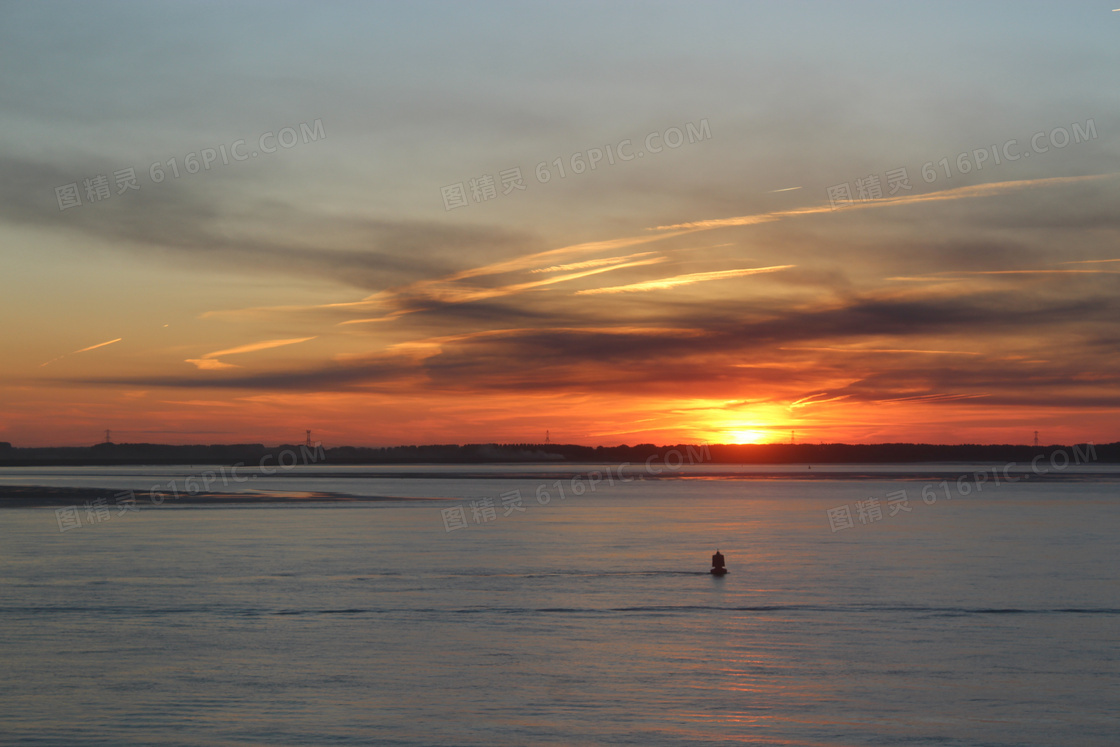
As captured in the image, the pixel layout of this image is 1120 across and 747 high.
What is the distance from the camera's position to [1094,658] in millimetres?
19109

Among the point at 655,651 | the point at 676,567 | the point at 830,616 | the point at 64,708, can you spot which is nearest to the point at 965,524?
the point at 676,567

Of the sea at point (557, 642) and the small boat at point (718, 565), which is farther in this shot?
the small boat at point (718, 565)

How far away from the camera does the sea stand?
1470 centimetres

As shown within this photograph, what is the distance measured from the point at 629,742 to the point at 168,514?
55.4 meters

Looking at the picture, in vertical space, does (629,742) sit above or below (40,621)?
below

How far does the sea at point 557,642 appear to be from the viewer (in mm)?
14695

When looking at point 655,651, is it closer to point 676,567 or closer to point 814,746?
point 814,746

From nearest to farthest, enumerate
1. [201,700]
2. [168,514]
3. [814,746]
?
[814,746], [201,700], [168,514]

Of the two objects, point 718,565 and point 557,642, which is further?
point 718,565

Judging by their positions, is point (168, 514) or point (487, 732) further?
point (168, 514)

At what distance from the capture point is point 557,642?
20.7 metres

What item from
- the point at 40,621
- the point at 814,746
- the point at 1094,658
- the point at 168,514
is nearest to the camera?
the point at 814,746

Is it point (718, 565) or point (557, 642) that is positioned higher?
point (557, 642)

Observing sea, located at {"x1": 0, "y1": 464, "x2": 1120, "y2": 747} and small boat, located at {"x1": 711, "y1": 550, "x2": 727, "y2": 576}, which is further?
small boat, located at {"x1": 711, "y1": 550, "x2": 727, "y2": 576}
